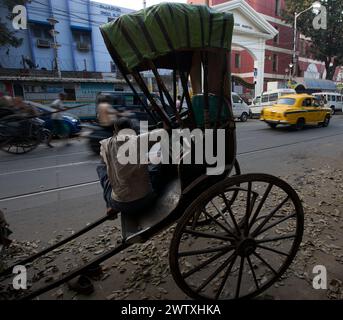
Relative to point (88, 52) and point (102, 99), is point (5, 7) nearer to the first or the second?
point (88, 52)

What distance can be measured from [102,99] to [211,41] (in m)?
9.20

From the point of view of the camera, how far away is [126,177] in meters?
2.32

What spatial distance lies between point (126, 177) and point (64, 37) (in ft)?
65.3

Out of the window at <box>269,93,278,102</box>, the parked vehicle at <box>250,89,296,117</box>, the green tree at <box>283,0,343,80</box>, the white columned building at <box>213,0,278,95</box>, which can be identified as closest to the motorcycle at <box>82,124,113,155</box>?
the parked vehicle at <box>250,89,296,117</box>

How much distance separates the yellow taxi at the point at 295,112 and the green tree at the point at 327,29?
51.1 feet

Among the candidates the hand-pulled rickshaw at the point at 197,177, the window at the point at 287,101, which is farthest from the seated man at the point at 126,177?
the window at the point at 287,101

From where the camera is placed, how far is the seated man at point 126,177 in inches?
89.7

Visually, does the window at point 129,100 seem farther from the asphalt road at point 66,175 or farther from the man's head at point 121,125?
the man's head at point 121,125

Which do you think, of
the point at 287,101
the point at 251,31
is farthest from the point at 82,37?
the point at 287,101

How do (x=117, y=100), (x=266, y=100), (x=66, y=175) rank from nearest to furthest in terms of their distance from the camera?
(x=66, y=175) → (x=117, y=100) → (x=266, y=100)

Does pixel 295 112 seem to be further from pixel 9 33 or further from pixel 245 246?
pixel 9 33

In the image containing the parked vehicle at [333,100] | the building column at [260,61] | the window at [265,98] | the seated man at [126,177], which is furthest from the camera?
the building column at [260,61]

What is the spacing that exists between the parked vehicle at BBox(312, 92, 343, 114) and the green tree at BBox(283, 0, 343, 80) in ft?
16.5
